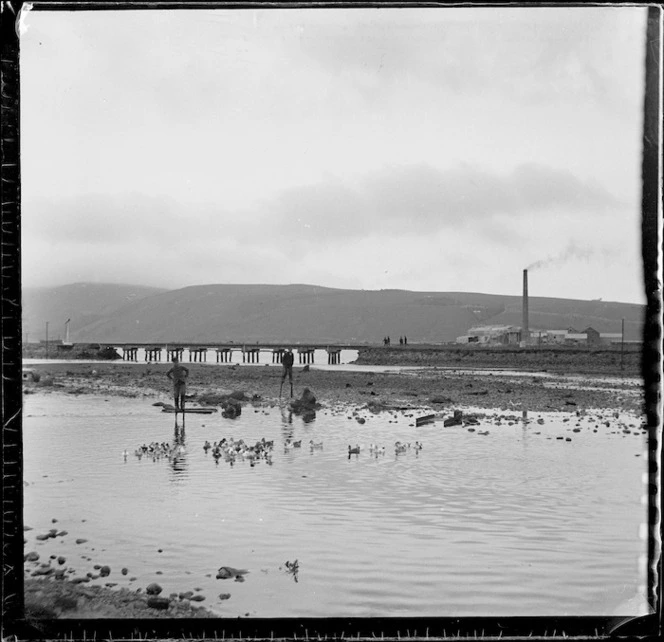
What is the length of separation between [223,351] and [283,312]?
257cm

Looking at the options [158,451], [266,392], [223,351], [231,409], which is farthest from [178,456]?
[223,351]

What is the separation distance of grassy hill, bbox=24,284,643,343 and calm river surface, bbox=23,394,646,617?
32.3 inches

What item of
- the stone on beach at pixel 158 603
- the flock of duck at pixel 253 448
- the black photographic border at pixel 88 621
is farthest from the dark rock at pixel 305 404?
the black photographic border at pixel 88 621

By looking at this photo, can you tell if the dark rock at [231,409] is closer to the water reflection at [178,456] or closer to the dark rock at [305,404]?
the dark rock at [305,404]

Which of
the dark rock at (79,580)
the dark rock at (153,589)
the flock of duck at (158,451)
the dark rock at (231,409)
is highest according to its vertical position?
the dark rock at (231,409)

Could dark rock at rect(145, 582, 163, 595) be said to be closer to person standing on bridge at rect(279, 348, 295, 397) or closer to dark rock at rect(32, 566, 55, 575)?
dark rock at rect(32, 566, 55, 575)

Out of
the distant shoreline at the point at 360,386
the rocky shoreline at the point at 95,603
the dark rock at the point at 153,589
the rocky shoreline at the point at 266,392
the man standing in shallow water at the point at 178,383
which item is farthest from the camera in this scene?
the man standing in shallow water at the point at 178,383

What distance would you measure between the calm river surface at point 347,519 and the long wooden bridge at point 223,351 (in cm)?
282

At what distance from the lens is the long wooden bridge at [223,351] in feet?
30.6

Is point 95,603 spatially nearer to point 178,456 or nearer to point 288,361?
point 178,456

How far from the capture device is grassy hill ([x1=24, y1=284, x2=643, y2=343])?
5.59 meters

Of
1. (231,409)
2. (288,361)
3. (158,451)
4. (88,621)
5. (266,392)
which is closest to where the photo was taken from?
(88,621)

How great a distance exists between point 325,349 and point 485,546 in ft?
21.7

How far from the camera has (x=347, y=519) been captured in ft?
16.5
